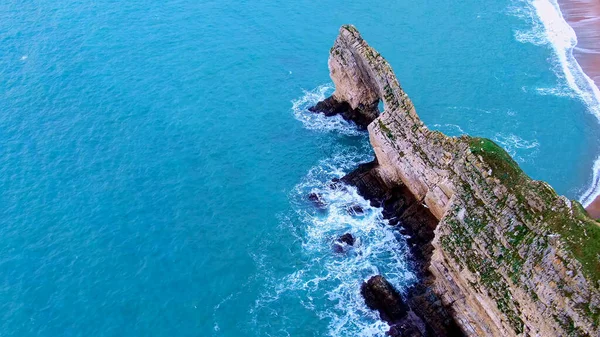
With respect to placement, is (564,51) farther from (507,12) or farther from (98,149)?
(98,149)

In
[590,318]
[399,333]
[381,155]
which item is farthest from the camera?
[381,155]

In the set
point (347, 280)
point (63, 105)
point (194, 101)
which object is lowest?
point (63, 105)

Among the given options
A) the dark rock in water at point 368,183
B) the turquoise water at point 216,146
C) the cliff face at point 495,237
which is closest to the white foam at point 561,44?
the turquoise water at point 216,146

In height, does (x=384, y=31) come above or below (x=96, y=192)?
above

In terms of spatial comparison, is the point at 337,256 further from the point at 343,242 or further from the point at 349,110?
the point at 349,110

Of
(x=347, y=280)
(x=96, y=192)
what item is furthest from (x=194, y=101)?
(x=347, y=280)

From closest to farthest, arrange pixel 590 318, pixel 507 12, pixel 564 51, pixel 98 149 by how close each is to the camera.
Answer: pixel 590 318
pixel 98 149
pixel 564 51
pixel 507 12

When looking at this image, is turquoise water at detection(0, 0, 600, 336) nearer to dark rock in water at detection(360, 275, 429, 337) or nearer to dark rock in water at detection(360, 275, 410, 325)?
dark rock in water at detection(360, 275, 410, 325)
